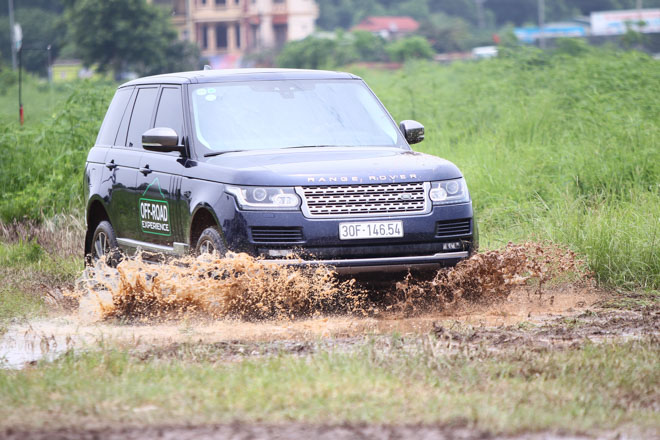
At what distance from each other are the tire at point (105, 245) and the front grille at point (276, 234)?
2.48m

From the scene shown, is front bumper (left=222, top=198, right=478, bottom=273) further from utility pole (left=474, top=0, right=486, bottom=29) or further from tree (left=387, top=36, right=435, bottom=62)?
utility pole (left=474, top=0, right=486, bottom=29)

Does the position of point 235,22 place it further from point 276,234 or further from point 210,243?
point 276,234

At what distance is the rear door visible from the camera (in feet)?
28.2

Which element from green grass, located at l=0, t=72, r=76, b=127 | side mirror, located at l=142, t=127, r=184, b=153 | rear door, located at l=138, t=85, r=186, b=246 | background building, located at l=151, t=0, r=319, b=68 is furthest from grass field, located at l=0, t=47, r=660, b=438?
background building, located at l=151, t=0, r=319, b=68

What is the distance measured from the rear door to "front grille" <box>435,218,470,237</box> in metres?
1.94

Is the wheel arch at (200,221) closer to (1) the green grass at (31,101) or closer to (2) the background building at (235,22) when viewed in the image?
(1) the green grass at (31,101)

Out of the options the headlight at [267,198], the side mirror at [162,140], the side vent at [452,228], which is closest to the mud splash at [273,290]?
the side vent at [452,228]

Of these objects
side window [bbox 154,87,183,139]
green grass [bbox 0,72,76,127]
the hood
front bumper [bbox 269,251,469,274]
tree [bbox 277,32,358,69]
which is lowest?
tree [bbox 277,32,358,69]

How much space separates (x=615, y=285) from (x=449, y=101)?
421 inches

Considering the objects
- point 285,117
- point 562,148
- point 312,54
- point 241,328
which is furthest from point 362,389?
point 312,54

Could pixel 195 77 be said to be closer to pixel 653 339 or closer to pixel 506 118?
pixel 653 339

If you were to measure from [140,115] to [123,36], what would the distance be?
2275 inches

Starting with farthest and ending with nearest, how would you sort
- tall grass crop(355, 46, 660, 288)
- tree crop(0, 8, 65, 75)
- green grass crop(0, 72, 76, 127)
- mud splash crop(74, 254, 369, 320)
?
1. tree crop(0, 8, 65, 75)
2. green grass crop(0, 72, 76, 127)
3. tall grass crop(355, 46, 660, 288)
4. mud splash crop(74, 254, 369, 320)

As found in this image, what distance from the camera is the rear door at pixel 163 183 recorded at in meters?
A: 8.61
